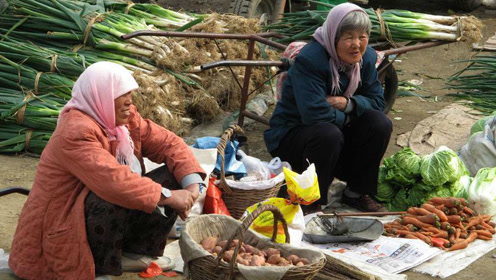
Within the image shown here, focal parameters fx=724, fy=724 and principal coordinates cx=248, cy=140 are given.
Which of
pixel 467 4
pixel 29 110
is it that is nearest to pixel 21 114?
pixel 29 110

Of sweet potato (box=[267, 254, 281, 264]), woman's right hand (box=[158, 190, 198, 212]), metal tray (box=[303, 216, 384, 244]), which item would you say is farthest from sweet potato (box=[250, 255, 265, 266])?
metal tray (box=[303, 216, 384, 244])

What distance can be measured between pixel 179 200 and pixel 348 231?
1248 millimetres

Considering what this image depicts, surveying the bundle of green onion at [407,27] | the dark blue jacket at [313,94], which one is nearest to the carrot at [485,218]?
the dark blue jacket at [313,94]

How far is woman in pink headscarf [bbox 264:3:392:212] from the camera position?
427cm

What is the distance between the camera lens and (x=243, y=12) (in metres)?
7.46

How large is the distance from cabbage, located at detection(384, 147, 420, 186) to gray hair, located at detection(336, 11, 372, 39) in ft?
3.15

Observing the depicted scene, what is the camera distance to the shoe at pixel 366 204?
4.58 meters

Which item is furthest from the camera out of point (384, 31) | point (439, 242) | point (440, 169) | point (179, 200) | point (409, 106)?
point (409, 106)

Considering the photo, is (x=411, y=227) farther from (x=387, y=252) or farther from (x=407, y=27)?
(x=407, y=27)

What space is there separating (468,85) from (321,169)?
265 cm

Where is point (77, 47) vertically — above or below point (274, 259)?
above

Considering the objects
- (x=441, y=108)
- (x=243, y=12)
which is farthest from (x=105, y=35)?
(x=441, y=108)

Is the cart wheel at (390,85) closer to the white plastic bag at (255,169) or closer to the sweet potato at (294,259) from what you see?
the white plastic bag at (255,169)

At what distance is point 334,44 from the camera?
430cm
